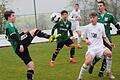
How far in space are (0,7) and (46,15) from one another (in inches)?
133

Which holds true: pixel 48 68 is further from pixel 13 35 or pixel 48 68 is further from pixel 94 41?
pixel 13 35

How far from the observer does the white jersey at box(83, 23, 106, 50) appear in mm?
10961

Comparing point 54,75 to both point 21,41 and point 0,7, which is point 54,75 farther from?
point 0,7

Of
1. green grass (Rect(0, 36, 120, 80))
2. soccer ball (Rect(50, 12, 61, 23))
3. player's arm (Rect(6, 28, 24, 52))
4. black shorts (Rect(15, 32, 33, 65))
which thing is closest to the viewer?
player's arm (Rect(6, 28, 24, 52))

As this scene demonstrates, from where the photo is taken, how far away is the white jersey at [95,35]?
11.0 m

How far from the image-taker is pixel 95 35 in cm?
1101

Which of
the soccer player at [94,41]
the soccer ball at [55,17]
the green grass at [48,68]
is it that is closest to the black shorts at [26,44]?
the soccer player at [94,41]

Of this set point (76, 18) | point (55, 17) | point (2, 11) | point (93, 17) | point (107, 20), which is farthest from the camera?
point (2, 11)

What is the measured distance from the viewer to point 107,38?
→ 471 inches

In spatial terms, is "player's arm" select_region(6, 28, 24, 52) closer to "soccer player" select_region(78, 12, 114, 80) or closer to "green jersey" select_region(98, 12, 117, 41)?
"soccer player" select_region(78, 12, 114, 80)

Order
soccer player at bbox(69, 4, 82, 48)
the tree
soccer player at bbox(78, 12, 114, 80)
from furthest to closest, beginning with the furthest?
the tree < soccer player at bbox(69, 4, 82, 48) < soccer player at bbox(78, 12, 114, 80)

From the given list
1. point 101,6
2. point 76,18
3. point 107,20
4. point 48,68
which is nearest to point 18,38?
point 101,6

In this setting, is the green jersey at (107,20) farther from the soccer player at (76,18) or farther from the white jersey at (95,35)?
the soccer player at (76,18)

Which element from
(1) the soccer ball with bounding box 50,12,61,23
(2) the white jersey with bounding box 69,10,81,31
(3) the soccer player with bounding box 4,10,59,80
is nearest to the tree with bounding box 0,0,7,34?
(2) the white jersey with bounding box 69,10,81,31
